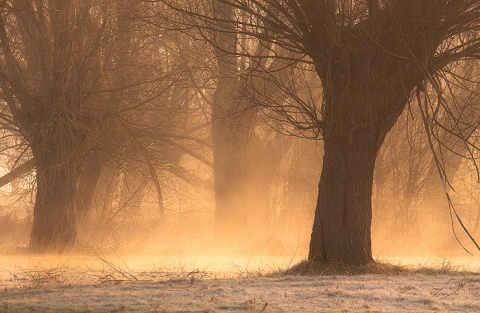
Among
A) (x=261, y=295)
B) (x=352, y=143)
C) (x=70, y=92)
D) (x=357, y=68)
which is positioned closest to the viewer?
(x=261, y=295)

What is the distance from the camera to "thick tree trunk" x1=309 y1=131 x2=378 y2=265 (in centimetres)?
1253

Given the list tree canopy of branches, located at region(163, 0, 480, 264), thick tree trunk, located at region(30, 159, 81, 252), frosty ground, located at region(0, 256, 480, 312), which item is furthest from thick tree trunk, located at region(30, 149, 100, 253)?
tree canopy of branches, located at region(163, 0, 480, 264)

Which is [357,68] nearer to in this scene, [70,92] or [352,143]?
[352,143]

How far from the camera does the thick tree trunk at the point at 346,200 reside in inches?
493

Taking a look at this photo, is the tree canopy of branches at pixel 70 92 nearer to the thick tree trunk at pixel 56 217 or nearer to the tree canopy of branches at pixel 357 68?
the thick tree trunk at pixel 56 217

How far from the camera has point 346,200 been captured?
41.3ft

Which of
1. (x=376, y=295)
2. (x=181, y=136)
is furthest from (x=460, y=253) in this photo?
(x=376, y=295)

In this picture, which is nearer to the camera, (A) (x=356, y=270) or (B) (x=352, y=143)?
(A) (x=356, y=270)

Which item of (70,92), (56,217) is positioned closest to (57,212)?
(56,217)

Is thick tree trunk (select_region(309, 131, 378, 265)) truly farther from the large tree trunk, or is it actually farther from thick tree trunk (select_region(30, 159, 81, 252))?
thick tree trunk (select_region(30, 159, 81, 252))

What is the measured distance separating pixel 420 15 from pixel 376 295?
3859 millimetres

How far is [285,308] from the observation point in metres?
7.72

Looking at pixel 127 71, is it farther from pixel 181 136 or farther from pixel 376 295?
pixel 376 295

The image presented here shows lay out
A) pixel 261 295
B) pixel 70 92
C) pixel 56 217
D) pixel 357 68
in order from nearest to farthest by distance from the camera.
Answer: pixel 261 295
pixel 357 68
pixel 70 92
pixel 56 217
